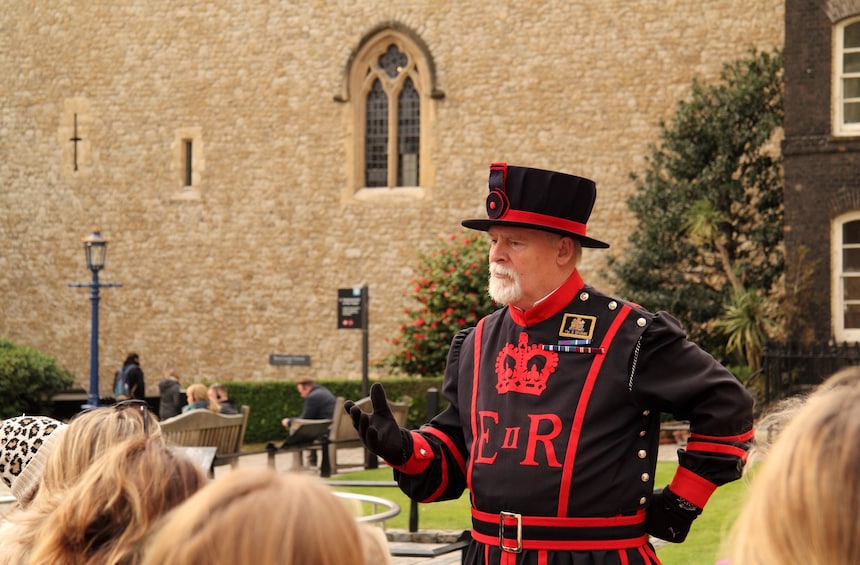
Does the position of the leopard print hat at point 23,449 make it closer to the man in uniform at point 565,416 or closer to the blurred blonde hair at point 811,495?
the man in uniform at point 565,416

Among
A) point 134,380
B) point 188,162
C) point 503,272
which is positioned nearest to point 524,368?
point 503,272

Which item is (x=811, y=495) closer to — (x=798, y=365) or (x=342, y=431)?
(x=342, y=431)

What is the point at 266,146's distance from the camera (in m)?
21.3

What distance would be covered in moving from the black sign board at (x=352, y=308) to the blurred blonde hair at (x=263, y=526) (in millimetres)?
14692

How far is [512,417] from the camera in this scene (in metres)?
3.65

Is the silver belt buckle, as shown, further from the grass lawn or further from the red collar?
the grass lawn

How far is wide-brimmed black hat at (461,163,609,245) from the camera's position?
3820 millimetres

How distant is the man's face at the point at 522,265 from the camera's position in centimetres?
379

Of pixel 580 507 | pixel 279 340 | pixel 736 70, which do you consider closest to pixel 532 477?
pixel 580 507

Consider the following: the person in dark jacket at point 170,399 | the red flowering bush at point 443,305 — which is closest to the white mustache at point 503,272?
the person in dark jacket at point 170,399

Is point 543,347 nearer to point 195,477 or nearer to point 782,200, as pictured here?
point 195,477

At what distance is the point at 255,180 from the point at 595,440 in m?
18.3

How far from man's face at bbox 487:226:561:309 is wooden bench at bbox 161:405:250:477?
6.97 metres

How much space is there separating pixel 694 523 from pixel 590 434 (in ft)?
17.3
